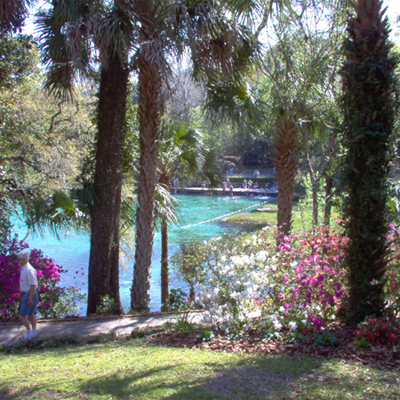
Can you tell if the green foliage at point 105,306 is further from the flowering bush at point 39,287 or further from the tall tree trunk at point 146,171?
the flowering bush at point 39,287

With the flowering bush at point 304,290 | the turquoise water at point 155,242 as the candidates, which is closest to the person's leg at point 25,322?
the flowering bush at point 304,290

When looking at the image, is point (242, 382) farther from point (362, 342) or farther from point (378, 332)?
point (378, 332)

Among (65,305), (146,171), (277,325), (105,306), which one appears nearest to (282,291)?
(277,325)

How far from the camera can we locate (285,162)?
31.7 ft

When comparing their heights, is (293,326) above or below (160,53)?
below

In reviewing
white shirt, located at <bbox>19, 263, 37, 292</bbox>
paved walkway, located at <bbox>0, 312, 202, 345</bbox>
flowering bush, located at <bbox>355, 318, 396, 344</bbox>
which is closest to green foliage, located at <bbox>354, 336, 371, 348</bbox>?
flowering bush, located at <bbox>355, 318, 396, 344</bbox>

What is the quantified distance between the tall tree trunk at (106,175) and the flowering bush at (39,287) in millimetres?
665

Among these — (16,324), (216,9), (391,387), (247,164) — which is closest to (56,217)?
(16,324)

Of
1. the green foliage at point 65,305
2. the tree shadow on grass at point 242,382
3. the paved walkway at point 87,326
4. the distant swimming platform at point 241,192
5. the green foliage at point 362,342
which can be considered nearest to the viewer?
the tree shadow on grass at point 242,382

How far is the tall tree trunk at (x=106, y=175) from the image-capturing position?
808 centimetres

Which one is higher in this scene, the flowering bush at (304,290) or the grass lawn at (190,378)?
the flowering bush at (304,290)

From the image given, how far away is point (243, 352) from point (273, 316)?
2.02 feet

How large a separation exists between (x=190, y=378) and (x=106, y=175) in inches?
193

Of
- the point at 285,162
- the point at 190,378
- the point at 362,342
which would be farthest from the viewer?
the point at 285,162
